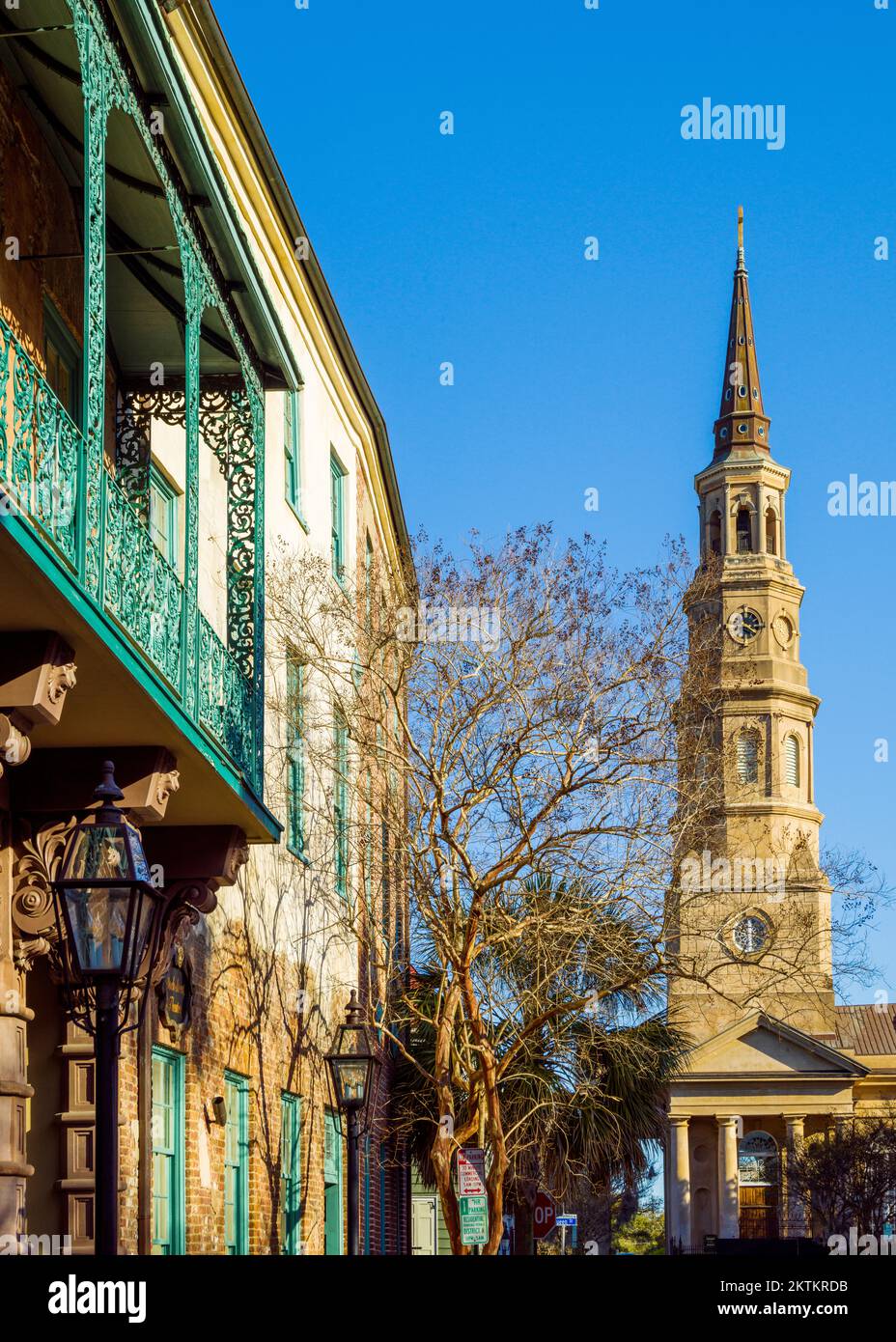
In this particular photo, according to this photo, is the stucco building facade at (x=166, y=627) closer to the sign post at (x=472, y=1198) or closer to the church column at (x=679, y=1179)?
the sign post at (x=472, y=1198)

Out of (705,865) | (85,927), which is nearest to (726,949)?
(705,865)

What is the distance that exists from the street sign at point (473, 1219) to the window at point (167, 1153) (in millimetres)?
3838

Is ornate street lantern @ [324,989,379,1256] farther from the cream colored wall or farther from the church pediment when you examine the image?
the church pediment

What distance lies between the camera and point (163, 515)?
54.0 feet

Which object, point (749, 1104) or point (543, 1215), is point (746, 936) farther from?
point (749, 1104)

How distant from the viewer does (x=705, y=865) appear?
2125cm

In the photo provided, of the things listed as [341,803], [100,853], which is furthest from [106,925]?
[341,803]

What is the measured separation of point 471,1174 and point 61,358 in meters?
9.01

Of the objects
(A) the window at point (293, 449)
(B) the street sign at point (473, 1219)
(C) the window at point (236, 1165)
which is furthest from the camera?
(A) the window at point (293, 449)

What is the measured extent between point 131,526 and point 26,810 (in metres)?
2.03

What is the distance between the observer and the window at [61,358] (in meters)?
13.6

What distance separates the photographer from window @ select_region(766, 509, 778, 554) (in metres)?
91.1

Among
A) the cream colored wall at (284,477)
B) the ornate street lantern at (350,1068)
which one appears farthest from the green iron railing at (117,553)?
the ornate street lantern at (350,1068)
